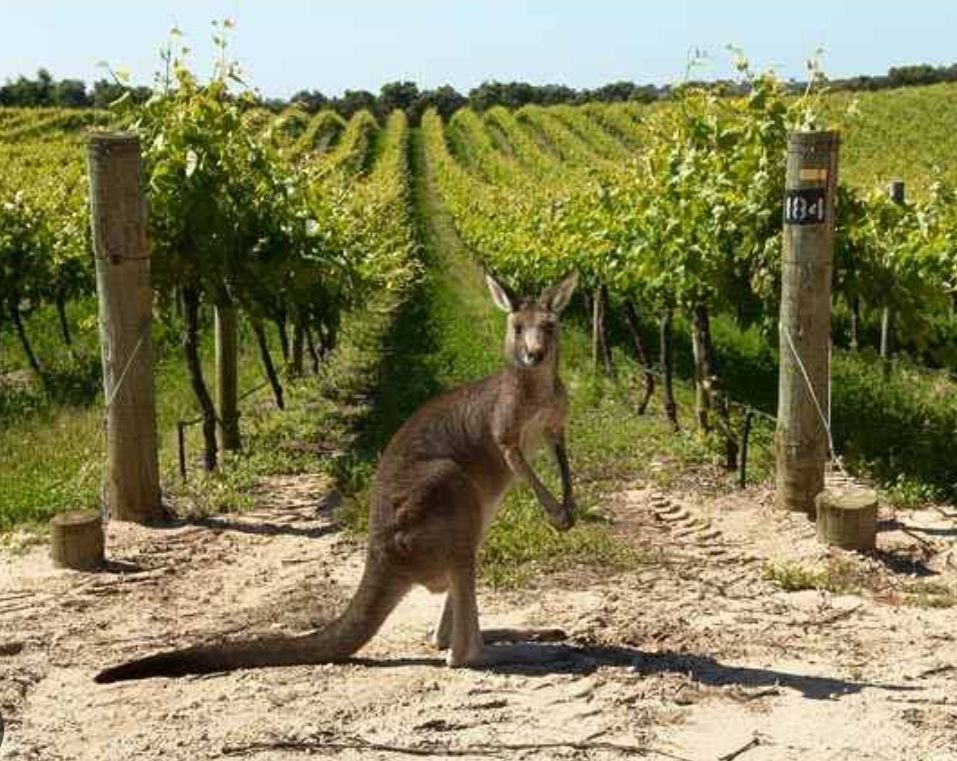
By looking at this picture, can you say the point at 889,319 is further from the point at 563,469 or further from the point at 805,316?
the point at 563,469

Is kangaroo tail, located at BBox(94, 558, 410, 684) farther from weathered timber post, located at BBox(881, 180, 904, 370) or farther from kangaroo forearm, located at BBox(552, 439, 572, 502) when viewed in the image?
weathered timber post, located at BBox(881, 180, 904, 370)

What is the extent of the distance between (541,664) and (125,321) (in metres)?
3.94

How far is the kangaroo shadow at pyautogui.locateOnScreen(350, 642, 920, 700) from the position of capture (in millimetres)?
4977

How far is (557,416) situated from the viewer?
17.3 feet

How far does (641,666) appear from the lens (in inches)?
204

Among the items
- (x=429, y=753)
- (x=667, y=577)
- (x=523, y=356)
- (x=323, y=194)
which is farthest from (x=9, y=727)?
(x=323, y=194)

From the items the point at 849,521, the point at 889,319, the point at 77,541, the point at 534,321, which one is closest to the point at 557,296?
the point at 534,321

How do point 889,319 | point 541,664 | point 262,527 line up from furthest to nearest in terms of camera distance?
point 889,319, point 262,527, point 541,664

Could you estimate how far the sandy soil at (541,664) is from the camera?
14.9 ft

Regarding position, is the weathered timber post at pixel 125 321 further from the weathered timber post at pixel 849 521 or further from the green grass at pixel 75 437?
the weathered timber post at pixel 849 521

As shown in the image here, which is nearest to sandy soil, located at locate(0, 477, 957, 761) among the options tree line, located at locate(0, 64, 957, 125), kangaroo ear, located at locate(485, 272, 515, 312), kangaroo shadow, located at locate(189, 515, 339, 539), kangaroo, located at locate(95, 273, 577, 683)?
kangaroo, located at locate(95, 273, 577, 683)

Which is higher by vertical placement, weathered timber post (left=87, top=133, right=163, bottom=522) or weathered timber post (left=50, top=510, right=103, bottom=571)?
weathered timber post (left=87, top=133, right=163, bottom=522)

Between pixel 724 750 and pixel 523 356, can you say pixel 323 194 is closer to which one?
pixel 523 356

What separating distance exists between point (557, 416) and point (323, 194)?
8.01 m
